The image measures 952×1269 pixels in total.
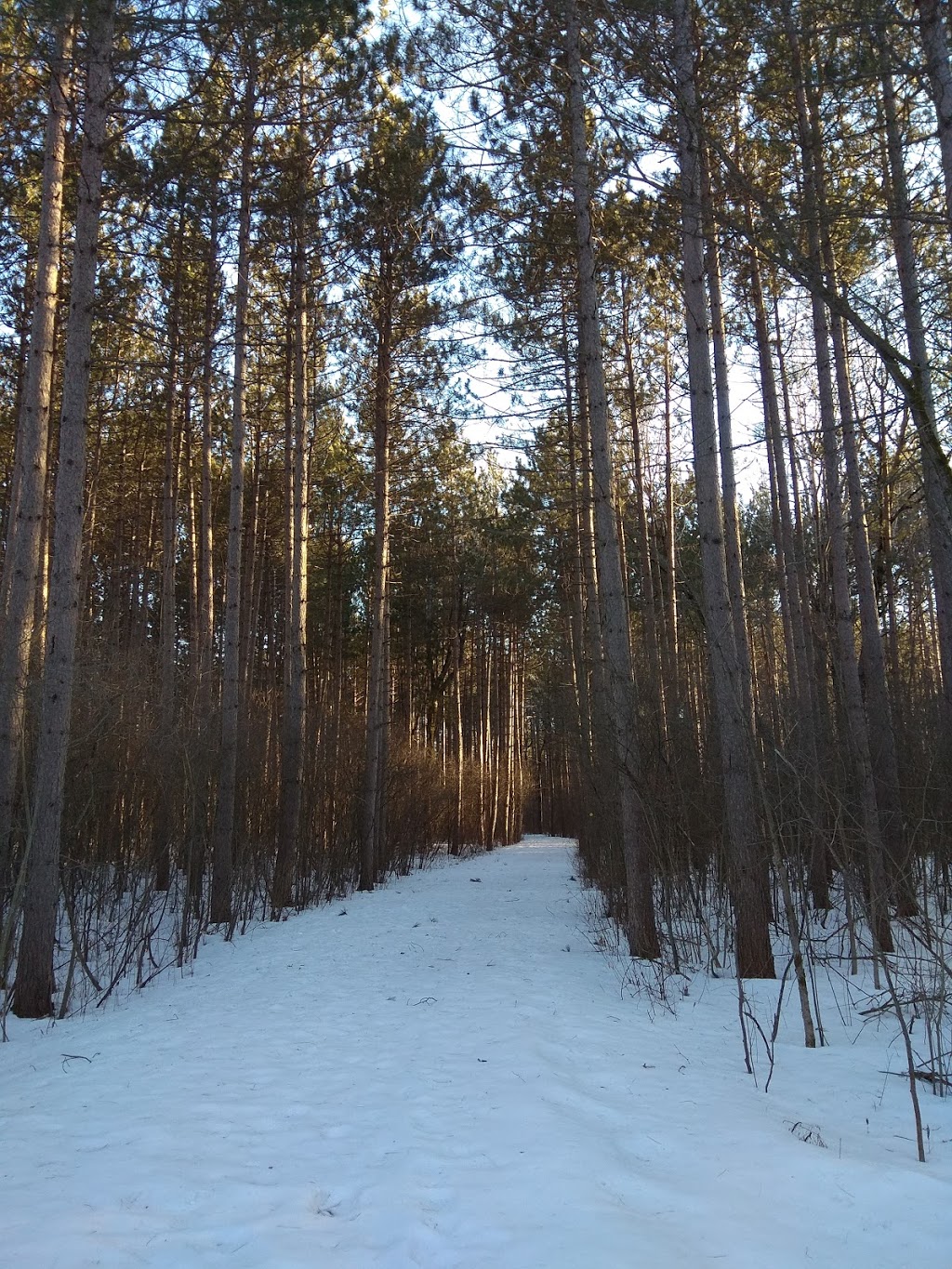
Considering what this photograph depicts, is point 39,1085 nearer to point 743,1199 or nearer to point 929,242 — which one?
point 743,1199

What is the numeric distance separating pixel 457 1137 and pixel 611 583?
17.0 ft

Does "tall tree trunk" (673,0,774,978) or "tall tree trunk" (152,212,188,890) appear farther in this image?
"tall tree trunk" (152,212,188,890)

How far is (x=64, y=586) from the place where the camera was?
623 centimetres

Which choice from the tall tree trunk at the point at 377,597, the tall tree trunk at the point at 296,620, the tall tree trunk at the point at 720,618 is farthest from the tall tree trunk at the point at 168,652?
the tall tree trunk at the point at 720,618

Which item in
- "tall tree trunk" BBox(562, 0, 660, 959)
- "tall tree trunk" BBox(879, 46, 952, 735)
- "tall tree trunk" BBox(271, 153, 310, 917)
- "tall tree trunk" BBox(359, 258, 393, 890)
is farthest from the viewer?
"tall tree trunk" BBox(359, 258, 393, 890)

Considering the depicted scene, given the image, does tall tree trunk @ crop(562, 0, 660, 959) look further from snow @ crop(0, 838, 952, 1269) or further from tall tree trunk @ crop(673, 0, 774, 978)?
snow @ crop(0, 838, 952, 1269)

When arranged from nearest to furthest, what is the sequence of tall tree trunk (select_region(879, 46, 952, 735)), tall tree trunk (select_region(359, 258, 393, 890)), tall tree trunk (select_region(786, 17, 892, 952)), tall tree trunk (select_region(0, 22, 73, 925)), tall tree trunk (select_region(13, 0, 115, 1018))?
1. tall tree trunk (select_region(879, 46, 952, 735))
2. tall tree trunk (select_region(13, 0, 115, 1018))
3. tall tree trunk (select_region(0, 22, 73, 925))
4. tall tree trunk (select_region(786, 17, 892, 952))
5. tall tree trunk (select_region(359, 258, 393, 890))

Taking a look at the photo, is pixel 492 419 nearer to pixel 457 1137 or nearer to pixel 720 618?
pixel 720 618

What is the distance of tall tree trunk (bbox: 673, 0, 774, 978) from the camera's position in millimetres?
6672

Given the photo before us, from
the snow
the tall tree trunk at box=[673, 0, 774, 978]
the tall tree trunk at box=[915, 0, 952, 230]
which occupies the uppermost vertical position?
the tall tree trunk at box=[915, 0, 952, 230]

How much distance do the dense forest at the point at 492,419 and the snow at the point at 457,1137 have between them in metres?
0.77

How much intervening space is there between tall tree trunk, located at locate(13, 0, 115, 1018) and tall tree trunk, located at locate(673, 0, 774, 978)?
14.4ft

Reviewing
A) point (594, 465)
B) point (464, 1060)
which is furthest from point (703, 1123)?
point (594, 465)

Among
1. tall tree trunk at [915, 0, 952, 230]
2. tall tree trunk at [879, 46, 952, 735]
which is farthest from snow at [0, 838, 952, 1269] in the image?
tall tree trunk at [915, 0, 952, 230]
